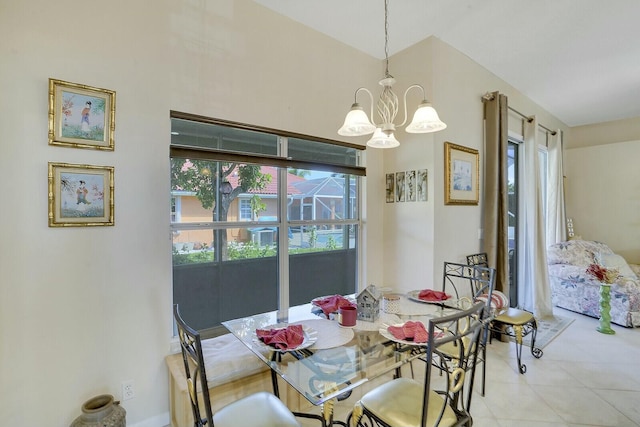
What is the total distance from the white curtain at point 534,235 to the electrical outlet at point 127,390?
15.0ft

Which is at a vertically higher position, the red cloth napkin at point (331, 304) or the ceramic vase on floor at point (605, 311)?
the red cloth napkin at point (331, 304)

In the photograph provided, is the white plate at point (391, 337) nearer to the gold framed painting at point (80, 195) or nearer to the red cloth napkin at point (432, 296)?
the red cloth napkin at point (432, 296)

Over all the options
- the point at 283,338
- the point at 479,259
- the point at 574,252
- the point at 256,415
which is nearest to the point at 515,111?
the point at 479,259

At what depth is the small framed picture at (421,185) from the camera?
2.92 m

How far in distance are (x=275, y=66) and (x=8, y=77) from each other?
1.67 m

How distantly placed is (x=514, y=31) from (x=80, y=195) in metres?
3.73

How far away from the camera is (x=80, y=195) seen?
1719mm

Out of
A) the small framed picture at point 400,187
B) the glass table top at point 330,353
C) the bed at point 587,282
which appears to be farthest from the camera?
the bed at point 587,282

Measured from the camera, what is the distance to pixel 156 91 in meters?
1.97

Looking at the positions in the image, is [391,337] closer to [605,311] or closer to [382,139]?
[382,139]

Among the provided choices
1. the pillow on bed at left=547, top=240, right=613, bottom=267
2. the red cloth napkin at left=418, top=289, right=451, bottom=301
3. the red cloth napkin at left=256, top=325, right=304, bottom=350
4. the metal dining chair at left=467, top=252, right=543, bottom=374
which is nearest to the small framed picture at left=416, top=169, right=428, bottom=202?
the metal dining chair at left=467, top=252, right=543, bottom=374

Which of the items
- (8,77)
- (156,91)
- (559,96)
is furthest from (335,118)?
(559,96)

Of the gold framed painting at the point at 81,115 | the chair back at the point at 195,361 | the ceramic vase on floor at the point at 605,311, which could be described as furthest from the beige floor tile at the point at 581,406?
the gold framed painting at the point at 81,115

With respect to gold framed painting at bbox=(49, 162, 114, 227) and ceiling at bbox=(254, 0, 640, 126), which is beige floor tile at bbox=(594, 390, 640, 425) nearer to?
ceiling at bbox=(254, 0, 640, 126)
